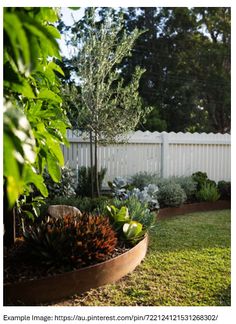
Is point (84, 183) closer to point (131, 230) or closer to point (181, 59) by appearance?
point (131, 230)

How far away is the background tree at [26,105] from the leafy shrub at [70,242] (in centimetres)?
45

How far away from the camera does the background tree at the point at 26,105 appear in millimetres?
1545

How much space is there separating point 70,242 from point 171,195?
3.96 m

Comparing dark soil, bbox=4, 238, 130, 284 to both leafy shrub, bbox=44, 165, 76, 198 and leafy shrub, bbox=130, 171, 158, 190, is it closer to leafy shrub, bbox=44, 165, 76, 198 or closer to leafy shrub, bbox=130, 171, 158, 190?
leafy shrub, bbox=44, 165, 76, 198

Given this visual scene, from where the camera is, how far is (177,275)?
3.70 m

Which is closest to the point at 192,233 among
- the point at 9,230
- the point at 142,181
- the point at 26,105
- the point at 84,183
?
the point at 142,181

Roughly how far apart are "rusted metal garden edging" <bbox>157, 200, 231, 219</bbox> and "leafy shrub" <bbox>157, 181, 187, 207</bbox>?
0.40ft

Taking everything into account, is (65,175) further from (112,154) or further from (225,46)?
(225,46)

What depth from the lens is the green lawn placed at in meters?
3.08

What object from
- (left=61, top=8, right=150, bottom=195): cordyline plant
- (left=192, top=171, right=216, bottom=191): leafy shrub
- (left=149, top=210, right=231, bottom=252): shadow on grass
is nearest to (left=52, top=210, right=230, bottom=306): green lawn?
(left=149, top=210, right=231, bottom=252): shadow on grass

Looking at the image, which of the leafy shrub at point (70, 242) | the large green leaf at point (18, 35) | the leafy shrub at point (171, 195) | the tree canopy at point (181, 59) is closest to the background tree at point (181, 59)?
the tree canopy at point (181, 59)

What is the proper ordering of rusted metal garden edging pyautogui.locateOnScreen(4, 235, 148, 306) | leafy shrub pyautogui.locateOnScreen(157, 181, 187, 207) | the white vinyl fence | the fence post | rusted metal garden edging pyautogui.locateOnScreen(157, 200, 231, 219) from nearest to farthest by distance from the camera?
rusted metal garden edging pyautogui.locateOnScreen(4, 235, 148, 306)
rusted metal garden edging pyautogui.locateOnScreen(157, 200, 231, 219)
leafy shrub pyautogui.locateOnScreen(157, 181, 187, 207)
the white vinyl fence
the fence post

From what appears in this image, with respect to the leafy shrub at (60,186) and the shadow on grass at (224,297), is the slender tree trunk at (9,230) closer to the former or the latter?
the shadow on grass at (224,297)
